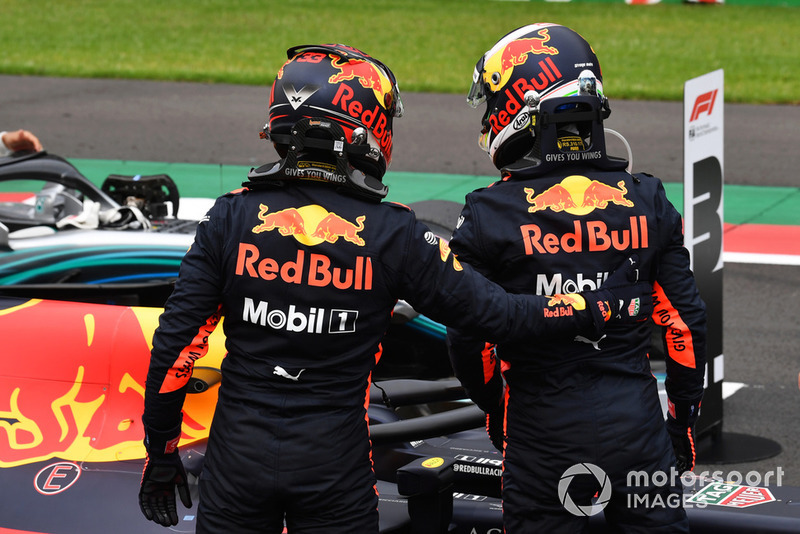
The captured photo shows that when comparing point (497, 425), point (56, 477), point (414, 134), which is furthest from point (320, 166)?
point (414, 134)

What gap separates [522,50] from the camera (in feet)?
9.75

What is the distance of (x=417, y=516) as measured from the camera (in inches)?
127

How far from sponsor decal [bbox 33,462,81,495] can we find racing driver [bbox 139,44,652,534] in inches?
43.2

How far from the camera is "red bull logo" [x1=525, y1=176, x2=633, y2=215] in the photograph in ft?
9.20

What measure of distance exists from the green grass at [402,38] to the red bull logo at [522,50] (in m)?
11.7

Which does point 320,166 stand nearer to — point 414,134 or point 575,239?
point 575,239

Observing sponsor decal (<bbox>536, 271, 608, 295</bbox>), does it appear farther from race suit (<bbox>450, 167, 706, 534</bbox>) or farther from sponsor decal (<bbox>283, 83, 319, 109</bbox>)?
sponsor decal (<bbox>283, 83, 319, 109</bbox>)

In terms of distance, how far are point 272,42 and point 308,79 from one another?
16193mm

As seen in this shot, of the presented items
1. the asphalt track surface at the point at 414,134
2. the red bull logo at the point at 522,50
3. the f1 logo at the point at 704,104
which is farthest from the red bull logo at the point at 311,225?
the asphalt track surface at the point at 414,134

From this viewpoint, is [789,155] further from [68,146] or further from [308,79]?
[308,79]

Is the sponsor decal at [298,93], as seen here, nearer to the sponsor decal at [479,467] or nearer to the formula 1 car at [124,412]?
the formula 1 car at [124,412]

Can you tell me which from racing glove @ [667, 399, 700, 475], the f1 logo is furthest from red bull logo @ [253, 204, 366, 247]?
the f1 logo

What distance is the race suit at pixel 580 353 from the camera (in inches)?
109

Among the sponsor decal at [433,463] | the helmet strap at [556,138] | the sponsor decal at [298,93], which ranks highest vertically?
the sponsor decal at [298,93]
